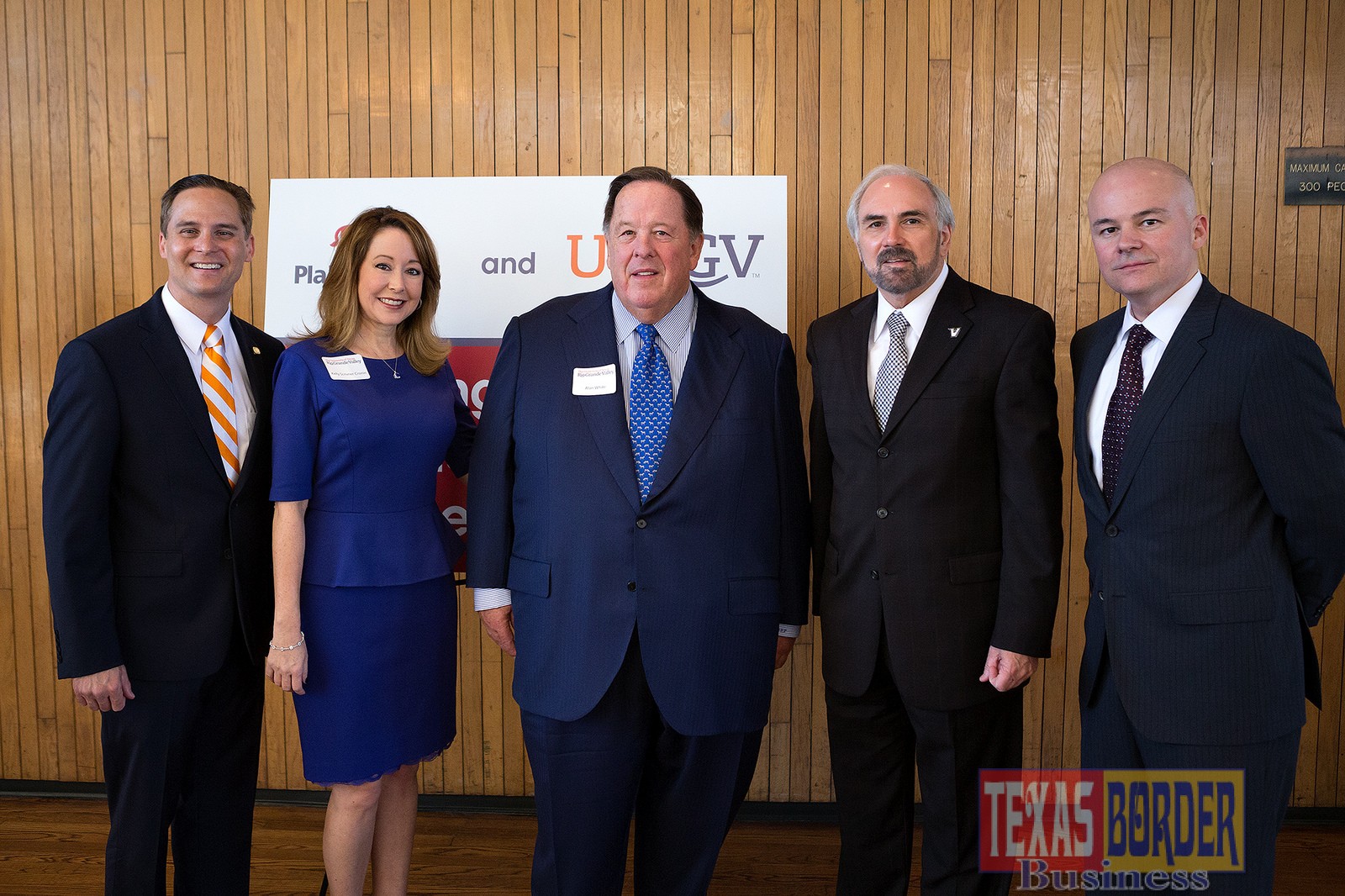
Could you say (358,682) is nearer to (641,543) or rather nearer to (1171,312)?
(641,543)

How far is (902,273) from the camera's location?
2.31m

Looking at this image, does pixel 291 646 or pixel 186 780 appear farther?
pixel 186 780

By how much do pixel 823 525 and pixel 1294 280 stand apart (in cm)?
235

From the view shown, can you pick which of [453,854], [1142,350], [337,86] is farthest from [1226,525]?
[337,86]

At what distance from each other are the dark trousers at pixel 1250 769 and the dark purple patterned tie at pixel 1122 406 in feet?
1.51

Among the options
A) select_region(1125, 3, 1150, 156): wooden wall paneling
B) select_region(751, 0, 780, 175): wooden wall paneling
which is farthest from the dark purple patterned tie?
select_region(751, 0, 780, 175): wooden wall paneling

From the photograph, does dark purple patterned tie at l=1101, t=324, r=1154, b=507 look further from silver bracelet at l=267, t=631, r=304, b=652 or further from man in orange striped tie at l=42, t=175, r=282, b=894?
man in orange striped tie at l=42, t=175, r=282, b=894

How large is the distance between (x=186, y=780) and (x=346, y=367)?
1.21 m

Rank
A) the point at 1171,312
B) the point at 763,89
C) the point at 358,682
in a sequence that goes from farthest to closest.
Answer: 1. the point at 763,89
2. the point at 358,682
3. the point at 1171,312

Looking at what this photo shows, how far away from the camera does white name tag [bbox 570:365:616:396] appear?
2256 millimetres

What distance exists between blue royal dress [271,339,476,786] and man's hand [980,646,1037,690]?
1.50 metres

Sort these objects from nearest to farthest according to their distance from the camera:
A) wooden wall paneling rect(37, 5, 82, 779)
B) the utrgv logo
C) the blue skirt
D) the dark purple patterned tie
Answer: the dark purple patterned tie, the blue skirt, the utrgv logo, wooden wall paneling rect(37, 5, 82, 779)

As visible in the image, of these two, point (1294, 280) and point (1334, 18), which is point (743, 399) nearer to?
point (1294, 280)

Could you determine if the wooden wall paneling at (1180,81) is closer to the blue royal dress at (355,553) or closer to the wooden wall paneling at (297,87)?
the blue royal dress at (355,553)
